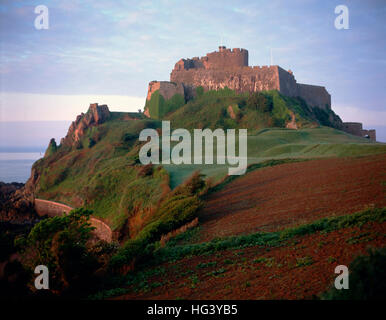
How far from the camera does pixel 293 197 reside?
1416 centimetres

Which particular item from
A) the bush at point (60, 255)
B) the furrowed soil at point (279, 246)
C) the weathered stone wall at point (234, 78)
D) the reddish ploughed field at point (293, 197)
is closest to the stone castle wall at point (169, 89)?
the weathered stone wall at point (234, 78)

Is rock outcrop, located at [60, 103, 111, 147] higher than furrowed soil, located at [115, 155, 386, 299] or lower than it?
higher

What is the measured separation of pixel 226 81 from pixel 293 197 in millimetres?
52528

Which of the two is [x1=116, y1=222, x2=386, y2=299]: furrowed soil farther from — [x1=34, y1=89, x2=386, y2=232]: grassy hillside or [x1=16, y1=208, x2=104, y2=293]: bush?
[x1=34, y1=89, x2=386, y2=232]: grassy hillside

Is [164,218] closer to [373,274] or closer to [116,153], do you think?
[373,274]

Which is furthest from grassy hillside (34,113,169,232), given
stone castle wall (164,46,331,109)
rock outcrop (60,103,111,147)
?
stone castle wall (164,46,331,109)

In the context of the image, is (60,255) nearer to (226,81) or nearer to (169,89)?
(226,81)

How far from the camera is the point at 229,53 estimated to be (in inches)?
2552

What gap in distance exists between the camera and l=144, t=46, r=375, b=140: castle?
202 feet

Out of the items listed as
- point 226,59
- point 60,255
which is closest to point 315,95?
point 226,59

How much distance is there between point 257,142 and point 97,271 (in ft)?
98.3

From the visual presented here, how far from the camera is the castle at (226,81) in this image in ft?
202

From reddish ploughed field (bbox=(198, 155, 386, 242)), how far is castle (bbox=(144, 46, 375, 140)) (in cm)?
4351

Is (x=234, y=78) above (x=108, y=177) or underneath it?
above
